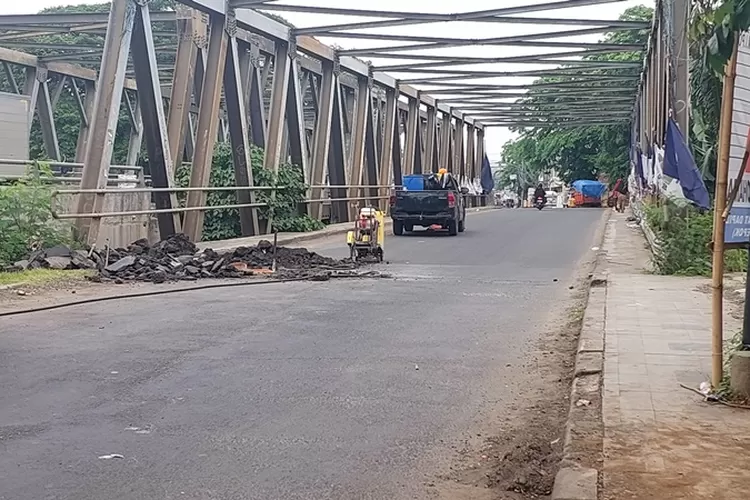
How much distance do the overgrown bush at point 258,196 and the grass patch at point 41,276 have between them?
8.69 m

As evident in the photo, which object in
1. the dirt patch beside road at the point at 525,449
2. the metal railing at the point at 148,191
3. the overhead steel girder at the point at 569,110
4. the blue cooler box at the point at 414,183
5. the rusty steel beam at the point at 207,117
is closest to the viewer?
the dirt patch beside road at the point at 525,449

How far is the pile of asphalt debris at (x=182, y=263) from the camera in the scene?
44.2 feet

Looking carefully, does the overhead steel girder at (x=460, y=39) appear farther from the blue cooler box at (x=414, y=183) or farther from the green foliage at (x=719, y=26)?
the green foliage at (x=719, y=26)

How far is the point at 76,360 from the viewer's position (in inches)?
294

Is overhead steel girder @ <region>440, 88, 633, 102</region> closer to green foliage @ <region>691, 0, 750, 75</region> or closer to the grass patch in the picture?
the grass patch

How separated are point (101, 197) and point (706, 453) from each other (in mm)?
13043

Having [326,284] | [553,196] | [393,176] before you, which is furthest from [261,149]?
[553,196]

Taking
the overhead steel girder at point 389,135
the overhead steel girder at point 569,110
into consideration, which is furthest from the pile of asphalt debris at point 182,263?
the overhead steel girder at point 569,110

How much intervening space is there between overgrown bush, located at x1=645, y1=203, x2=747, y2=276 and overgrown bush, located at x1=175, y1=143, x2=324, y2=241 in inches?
416

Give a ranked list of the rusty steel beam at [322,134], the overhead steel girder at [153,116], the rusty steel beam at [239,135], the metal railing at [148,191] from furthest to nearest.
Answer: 1. the rusty steel beam at [322,134]
2. the rusty steel beam at [239,135]
3. the overhead steel girder at [153,116]
4. the metal railing at [148,191]

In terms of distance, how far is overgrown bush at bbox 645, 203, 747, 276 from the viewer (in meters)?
13.1

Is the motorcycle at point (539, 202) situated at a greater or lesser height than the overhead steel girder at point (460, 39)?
lesser

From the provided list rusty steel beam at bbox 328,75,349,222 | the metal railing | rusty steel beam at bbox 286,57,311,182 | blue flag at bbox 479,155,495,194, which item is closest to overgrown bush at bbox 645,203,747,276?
the metal railing

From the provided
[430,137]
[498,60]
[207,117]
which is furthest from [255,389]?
[430,137]
